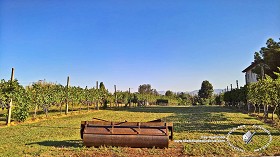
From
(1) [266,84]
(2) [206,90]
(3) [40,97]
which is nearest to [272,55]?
(1) [266,84]

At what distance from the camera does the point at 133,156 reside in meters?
9.55

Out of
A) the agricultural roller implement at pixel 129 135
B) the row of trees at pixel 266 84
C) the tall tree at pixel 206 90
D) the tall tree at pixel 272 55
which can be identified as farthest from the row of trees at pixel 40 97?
the tall tree at pixel 206 90

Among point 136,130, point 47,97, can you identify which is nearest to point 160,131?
point 136,130

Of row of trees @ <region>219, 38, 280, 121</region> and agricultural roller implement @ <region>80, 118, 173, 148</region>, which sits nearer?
agricultural roller implement @ <region>80, 118, 173, 148</region>

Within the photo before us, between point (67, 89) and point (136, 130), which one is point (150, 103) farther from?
point (136, 130)

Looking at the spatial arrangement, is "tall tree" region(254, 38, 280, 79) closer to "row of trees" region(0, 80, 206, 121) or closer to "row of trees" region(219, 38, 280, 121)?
"row of trees" region(219, 38, 280, 121)

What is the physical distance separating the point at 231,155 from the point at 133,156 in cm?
359

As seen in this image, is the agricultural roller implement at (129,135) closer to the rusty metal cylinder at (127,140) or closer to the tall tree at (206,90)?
the rusty metal cylinder at (127,140)

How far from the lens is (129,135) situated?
10.8 m

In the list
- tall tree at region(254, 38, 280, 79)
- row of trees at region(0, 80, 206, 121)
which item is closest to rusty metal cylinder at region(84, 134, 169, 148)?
row of trees at region(0, 80, 206, 121)

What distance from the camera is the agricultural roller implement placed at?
1065cm

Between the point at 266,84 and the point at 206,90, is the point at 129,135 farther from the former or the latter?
the point at 206,90

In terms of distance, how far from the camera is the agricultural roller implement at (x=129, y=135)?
1065 centimetres

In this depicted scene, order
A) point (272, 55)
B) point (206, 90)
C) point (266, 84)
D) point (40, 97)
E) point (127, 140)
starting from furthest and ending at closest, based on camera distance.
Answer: point (206, 90)
point (272, 55)
point (40, 97)
point (266, 84)
point (127, 140)
